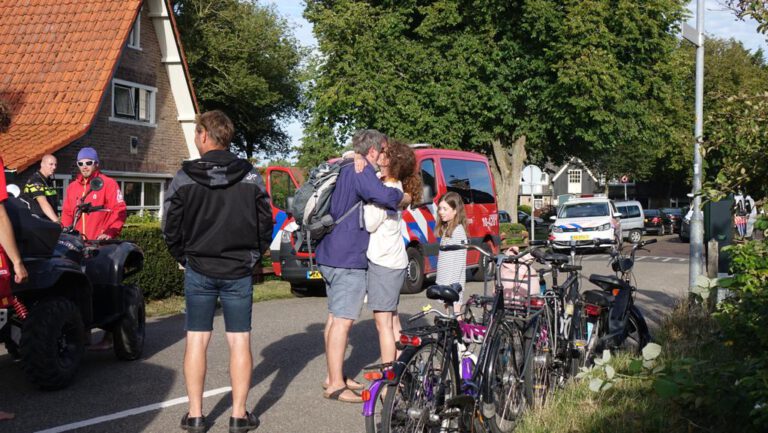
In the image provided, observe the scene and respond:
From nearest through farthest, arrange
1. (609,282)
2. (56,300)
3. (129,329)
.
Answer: (56,300), (609,282), (129,329)

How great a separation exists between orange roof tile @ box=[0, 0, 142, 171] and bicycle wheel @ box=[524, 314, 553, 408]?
673 inches

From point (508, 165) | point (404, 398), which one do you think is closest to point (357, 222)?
point (404, 398)

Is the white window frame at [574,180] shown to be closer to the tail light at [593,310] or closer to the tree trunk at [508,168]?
the tree trunk at [508,168]

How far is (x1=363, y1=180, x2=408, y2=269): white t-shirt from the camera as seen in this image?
21.1 ft

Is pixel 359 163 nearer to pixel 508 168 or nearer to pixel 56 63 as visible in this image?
pixel 56 63

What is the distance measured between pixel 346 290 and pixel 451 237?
1.47 meters

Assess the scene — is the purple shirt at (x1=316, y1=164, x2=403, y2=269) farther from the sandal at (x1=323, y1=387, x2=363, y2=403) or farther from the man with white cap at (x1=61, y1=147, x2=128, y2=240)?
the man with white cap at (x1=61, y1=147, x2=128, y2=240)

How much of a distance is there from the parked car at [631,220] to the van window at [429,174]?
1000 inches

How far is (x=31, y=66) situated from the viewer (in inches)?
928

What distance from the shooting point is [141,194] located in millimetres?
26312

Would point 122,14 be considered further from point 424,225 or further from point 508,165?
point 508,165

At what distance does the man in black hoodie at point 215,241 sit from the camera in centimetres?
544

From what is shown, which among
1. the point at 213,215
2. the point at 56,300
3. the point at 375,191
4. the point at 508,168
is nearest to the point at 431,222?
the point at 375,191

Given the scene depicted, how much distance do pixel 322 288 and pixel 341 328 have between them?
356 inches
